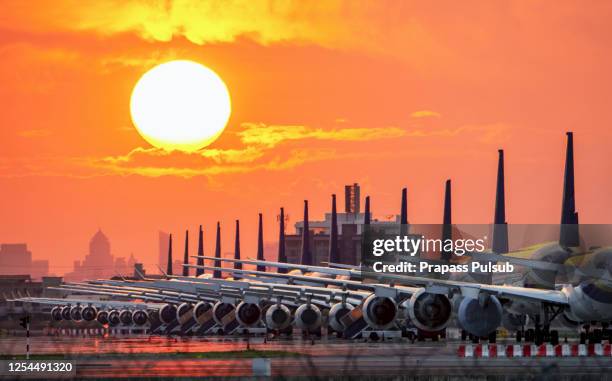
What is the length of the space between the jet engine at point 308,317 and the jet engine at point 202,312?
3206cm

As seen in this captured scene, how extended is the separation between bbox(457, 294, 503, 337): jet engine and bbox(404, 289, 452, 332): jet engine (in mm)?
1086

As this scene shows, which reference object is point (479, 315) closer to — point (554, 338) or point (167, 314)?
point (554, 338)

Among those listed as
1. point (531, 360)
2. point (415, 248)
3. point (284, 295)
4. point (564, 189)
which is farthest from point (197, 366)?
point (415, 248)

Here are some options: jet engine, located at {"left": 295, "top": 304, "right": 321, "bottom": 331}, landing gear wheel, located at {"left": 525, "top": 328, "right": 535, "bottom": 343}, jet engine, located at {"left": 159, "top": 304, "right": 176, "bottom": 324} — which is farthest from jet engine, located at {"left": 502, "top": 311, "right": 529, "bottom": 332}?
jet engine, located at {"left": 159, "top": 304, "right": 176, "bottom": 324}

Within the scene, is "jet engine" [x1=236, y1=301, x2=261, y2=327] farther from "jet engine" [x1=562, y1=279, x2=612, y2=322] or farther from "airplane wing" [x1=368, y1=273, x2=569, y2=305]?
"jet engine" [x1=562, y1=279, x2=612, y2=322]

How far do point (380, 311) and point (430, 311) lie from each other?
38.1 ft

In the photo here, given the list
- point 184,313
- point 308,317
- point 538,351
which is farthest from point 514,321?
point 184,313

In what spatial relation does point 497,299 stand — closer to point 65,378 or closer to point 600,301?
point 600,301

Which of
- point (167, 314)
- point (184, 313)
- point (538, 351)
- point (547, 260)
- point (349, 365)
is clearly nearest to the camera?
point (349, 365)

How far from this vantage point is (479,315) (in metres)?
85.8

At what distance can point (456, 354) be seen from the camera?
279 feet

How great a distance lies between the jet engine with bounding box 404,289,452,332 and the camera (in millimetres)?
85875

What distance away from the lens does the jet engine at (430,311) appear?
282 ft

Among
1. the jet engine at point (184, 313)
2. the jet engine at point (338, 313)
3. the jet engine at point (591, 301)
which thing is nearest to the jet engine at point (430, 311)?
the jet engine at point (591, 301)
